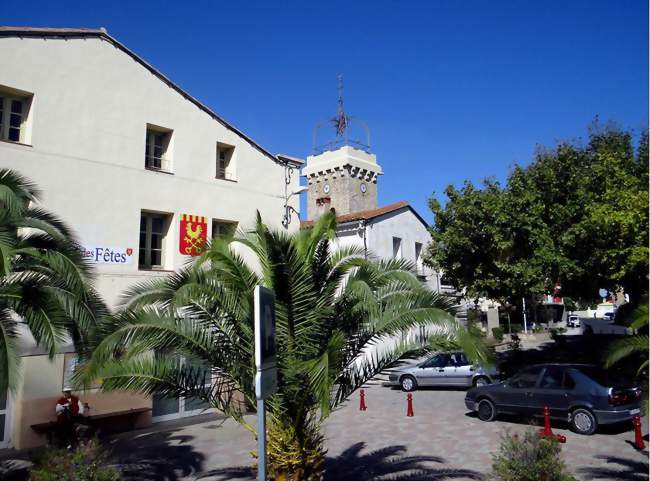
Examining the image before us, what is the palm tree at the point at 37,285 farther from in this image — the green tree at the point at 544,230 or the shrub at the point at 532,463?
the green tree at the point at 544,230

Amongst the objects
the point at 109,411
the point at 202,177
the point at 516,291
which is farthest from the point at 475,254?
the point at 109,411

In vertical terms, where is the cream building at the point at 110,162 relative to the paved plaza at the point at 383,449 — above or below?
above

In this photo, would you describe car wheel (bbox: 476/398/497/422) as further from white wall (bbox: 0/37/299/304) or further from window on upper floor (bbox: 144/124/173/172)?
window on upper floor (bbox: 144/124/173/172)

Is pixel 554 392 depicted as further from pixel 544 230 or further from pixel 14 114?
pixel 14 114

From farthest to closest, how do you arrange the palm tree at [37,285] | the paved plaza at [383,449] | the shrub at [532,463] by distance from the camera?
the paved plaza at [383,449] → the palm tree at [37,285] → the shrub at [532,463]

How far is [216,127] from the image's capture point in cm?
1719

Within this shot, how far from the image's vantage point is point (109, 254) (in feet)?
46.0

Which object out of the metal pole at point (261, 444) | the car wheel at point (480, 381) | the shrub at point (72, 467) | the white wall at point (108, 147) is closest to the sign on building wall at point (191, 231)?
the white wall at point (108, 147)

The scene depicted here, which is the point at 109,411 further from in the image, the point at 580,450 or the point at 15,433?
the point at 580,450

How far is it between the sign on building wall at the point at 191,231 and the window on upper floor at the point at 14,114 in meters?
4.69

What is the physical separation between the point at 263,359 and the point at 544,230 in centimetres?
1644

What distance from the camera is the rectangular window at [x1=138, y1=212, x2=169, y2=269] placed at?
1517cm

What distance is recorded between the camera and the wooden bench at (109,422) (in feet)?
40.2

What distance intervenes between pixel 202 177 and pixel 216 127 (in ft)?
6.30
